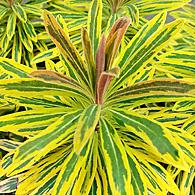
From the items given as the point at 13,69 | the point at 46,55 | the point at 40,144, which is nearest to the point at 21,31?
the point at 46,55

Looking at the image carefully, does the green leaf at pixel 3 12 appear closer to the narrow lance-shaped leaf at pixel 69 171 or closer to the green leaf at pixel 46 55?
the green leaf at pixel 46 55

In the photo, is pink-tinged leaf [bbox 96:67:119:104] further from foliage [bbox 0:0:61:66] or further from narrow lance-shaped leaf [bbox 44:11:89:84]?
foliage [bbox 0:0:61:66]

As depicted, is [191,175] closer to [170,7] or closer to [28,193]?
[28,193]

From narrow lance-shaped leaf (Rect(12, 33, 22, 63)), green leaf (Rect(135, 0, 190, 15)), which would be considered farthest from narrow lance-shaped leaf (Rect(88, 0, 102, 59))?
narrow lance-shaped leaf (Rect(12, 33, 22, 63))

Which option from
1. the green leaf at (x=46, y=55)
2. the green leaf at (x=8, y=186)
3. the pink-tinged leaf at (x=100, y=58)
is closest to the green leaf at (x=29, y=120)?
the pink-tinged leaf at (x=100, y=58)

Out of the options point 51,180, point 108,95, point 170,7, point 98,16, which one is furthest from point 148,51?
point 170,7

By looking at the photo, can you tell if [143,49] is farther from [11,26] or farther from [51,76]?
[11,26]
